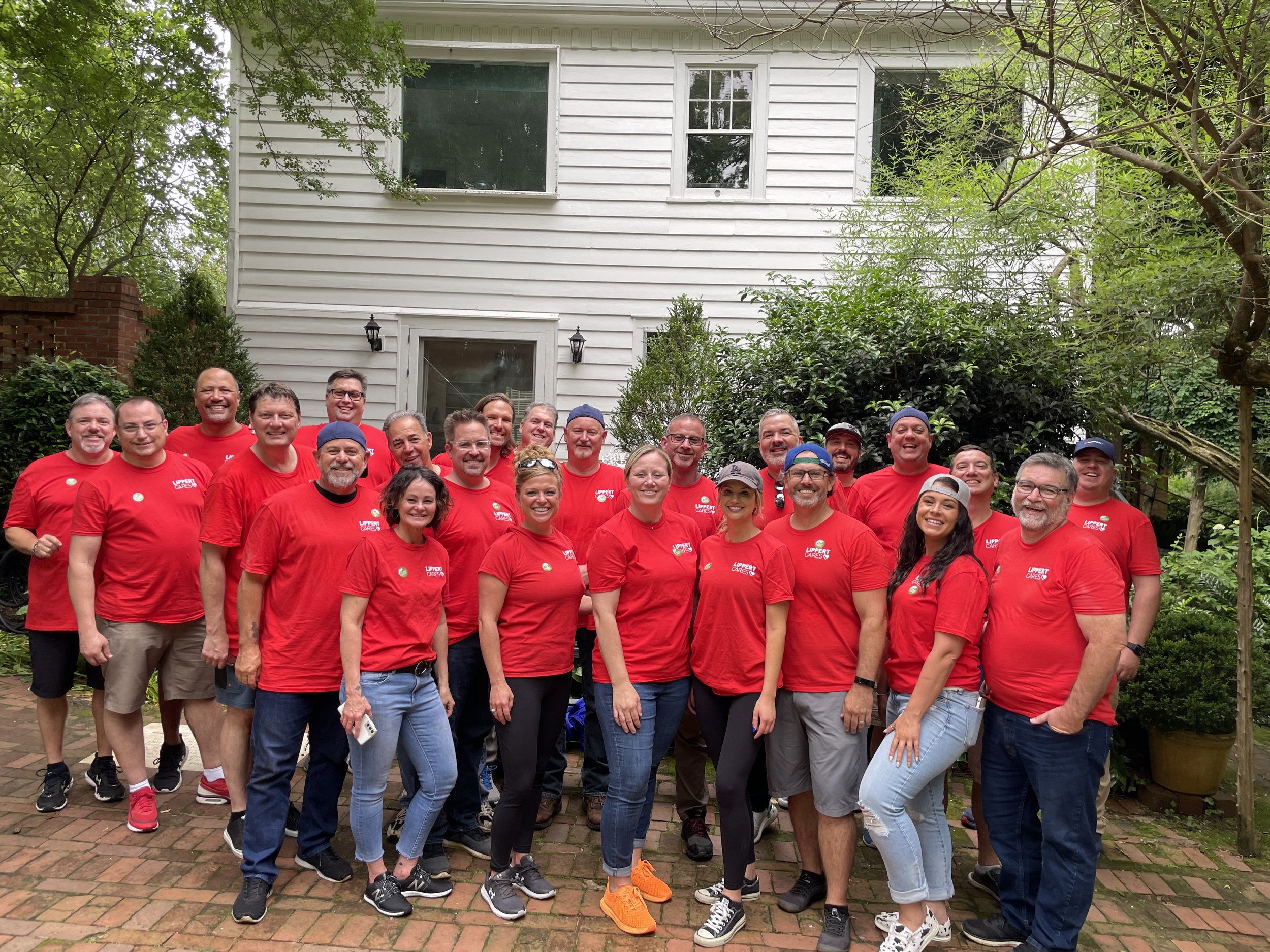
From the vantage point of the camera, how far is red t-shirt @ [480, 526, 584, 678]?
3812 millimetres

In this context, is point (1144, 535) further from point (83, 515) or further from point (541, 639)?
point (83, 515)

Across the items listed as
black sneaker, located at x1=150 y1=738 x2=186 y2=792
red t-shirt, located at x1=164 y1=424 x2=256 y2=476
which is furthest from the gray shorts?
black sneaker, located at x1=150 y1=738 x2=186 y2=792

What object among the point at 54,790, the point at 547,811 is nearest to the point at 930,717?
the point at 547,811

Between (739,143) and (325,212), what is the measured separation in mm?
5020

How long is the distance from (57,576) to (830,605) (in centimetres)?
415

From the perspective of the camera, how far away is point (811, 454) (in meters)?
3.75

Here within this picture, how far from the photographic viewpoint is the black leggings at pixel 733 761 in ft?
12.1

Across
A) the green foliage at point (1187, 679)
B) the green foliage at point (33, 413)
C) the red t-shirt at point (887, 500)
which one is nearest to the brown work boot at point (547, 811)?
the red t-shirt at point (887, 500)

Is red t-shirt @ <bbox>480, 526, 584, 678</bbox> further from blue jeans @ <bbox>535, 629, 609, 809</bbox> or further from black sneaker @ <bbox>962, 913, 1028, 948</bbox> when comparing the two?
black sneaker @ <bbox>962, 913, 1028, 948</bbox>

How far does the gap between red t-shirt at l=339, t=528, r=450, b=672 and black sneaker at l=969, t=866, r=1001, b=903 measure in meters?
2.83

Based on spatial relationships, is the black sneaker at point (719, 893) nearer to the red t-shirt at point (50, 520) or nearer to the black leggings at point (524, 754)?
the black leggings at point (524, 754)

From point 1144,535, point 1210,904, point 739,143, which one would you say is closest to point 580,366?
point 739,143

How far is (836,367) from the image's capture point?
563cm

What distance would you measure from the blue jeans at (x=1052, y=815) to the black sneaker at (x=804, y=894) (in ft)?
2.74
